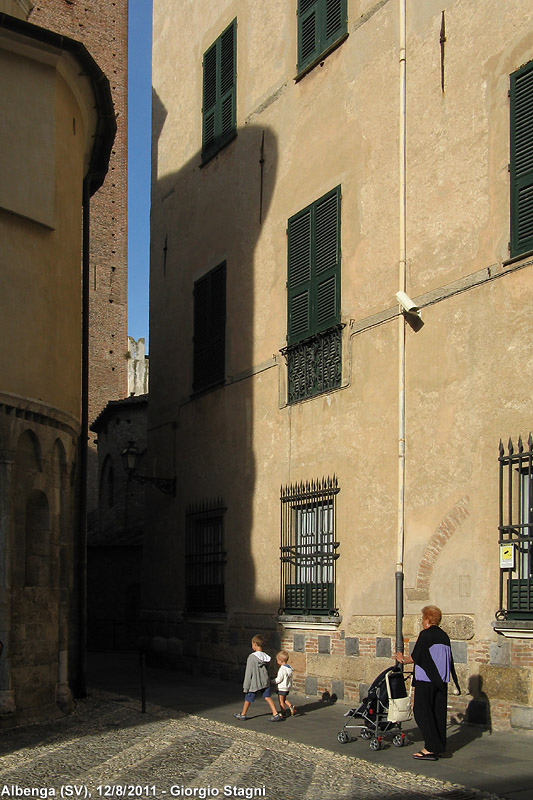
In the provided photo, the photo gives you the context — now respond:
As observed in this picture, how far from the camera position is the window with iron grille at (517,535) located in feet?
34.7

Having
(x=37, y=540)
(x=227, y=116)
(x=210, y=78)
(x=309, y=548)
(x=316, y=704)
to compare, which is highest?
(x=210, y=78)

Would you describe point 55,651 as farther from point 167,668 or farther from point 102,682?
point 167,668

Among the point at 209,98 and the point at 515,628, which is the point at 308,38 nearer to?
the point at 209,98

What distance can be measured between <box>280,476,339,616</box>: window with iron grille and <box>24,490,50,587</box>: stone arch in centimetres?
362

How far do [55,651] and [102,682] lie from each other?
4.37 meters

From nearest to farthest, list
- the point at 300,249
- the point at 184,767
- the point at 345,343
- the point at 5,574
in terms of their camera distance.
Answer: the point at 184,767 < the point at 5,574 < the point at 345,343 < the point at 300,249

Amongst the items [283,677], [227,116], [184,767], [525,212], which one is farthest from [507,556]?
[227,116]

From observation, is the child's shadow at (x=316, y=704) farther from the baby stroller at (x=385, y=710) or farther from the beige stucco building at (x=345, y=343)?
the baby stroller at (x=385, y=710)

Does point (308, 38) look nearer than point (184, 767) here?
No

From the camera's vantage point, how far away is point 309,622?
14.4m

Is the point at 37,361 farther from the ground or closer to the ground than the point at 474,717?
farther from the ground

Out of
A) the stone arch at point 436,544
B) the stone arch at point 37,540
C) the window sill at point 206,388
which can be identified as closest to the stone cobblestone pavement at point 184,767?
the stone arch at point 37,540

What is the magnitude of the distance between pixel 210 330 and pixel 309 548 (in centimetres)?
519

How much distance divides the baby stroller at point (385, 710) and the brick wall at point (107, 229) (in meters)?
34.6
